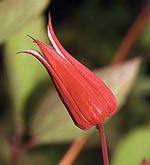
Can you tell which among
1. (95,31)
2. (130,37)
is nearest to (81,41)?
(95,31)

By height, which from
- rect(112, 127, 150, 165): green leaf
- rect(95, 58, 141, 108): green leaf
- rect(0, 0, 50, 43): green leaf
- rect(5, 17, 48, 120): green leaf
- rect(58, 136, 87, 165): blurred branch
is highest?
rect(0, 0, 50, 43): green leaf

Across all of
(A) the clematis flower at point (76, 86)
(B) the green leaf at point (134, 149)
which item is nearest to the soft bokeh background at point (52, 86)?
(B) the green leaf at point (134, 149)

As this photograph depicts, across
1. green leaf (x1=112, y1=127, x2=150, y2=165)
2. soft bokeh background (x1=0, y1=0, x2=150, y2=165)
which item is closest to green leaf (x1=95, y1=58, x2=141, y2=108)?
soft bokeh background (x1=0, y1=0, x2=150, y2=165)

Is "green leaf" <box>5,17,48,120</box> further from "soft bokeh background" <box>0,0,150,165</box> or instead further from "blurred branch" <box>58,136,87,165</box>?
"blurred branch" <box>58,136,87,165</box>

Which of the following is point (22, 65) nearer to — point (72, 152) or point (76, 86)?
point (72, 152)

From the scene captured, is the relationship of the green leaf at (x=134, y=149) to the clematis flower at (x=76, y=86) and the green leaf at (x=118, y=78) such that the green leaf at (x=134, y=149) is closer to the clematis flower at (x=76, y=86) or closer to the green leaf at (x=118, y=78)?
the green leaf at (x=118, y=78)

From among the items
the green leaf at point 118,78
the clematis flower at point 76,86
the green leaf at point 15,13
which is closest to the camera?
the clematis flower at point 76,86

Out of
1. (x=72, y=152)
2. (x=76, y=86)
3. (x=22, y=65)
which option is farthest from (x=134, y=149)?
(x=76, y=86)
